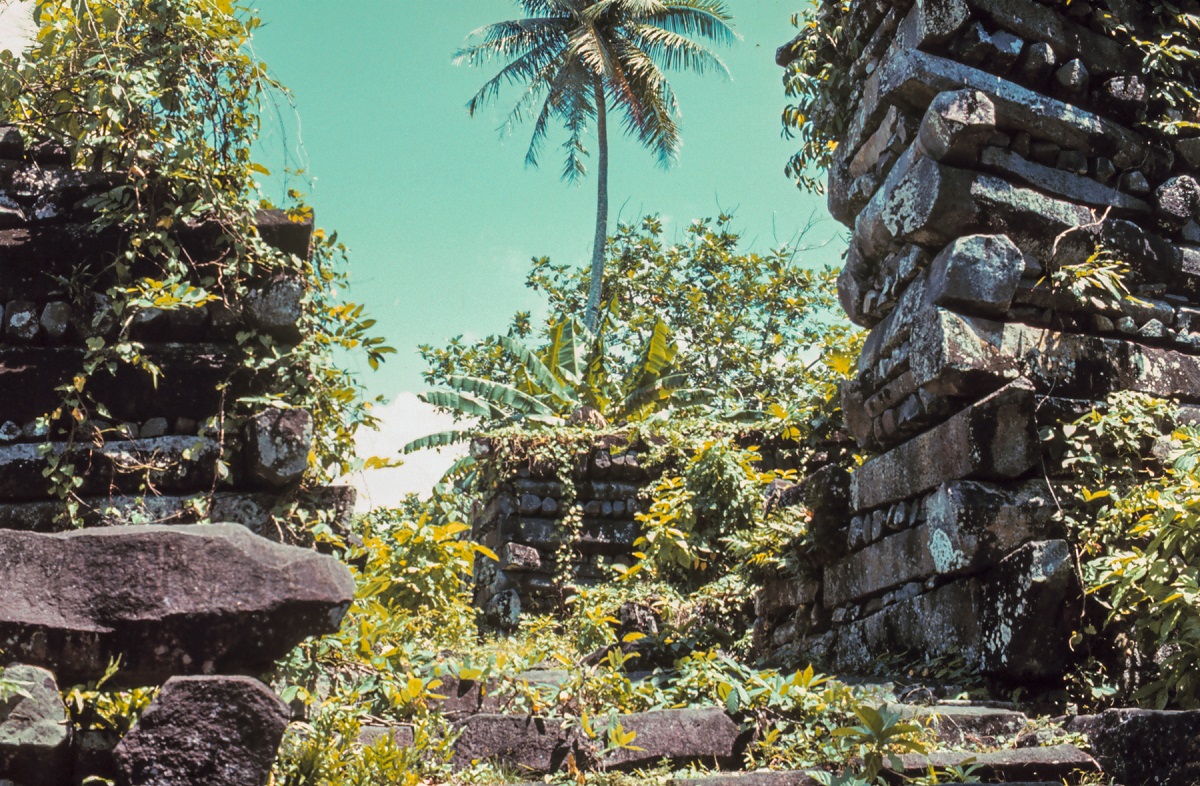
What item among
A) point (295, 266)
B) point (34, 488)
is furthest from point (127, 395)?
point (295, 266)

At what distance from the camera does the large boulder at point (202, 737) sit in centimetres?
206

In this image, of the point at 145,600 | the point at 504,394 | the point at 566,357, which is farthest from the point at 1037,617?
the point at 566,357

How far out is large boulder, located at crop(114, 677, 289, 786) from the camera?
6.77 ft

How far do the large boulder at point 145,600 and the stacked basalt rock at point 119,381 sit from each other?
1100mm

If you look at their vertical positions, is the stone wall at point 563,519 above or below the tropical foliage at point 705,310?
below

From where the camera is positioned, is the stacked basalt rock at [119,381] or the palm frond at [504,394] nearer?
the stacked basalt rock at [119,381]

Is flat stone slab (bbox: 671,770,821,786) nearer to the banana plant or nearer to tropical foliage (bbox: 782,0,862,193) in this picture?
tropical foliage (bbox: 782,0,862,193)

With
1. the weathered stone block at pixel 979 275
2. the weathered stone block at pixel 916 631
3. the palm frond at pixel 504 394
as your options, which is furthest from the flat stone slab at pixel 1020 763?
the palm frond at pixel 504 394

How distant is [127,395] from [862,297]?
11.4ft

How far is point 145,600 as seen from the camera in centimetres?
220

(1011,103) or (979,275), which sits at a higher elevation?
(1011,103)

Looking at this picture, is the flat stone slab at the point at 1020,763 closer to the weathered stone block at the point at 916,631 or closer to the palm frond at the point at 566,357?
the weathered stone block at the point at 916,631

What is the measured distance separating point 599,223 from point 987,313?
15.5 m

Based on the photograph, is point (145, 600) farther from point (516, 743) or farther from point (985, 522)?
point (985, 522)
